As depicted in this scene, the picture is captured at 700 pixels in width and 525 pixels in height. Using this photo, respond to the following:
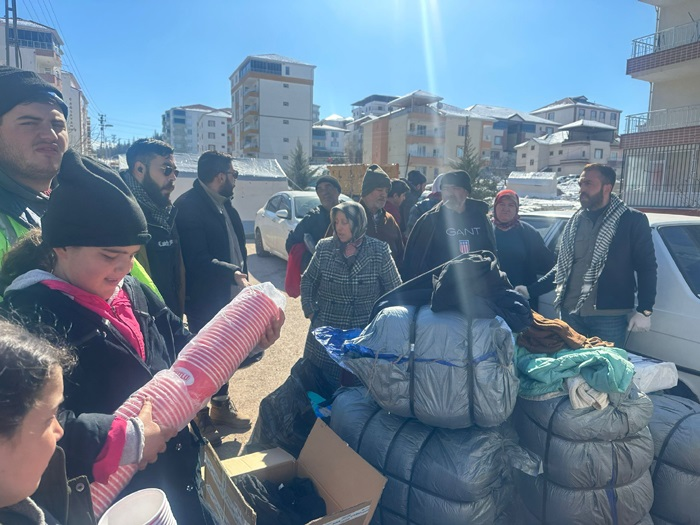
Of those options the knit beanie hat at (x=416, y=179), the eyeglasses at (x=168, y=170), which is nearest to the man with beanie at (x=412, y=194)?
the knit beanie hat at (x=416, y=179)

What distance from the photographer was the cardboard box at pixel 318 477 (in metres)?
1.65

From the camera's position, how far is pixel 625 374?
2.15 meters

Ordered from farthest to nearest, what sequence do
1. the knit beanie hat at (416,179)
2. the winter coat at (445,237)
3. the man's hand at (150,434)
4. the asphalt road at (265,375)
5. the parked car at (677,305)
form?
1. the knit beanie hat at (416,179)
2. the winter coat at (445,237)
3. the asphalt road at (265,375)
4. the parked car at (677,305)
5. the man's hand at (150,434)

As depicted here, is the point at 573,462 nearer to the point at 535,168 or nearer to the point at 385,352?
the point at 385,352

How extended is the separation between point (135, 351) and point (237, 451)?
222 cm

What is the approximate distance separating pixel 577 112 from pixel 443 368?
83.9m

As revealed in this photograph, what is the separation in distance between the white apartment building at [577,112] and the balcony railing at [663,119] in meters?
58.1

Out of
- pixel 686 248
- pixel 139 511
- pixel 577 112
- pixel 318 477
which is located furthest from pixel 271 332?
pixel 577 112

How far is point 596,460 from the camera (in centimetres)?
214

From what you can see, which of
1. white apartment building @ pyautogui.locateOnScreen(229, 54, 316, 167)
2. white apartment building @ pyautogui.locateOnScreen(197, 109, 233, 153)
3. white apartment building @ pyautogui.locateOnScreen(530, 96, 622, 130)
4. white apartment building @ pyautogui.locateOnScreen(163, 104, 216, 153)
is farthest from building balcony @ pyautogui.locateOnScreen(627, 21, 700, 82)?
white apartment building @ pyautogui.locateOnScreen(163, 104, 216, 153)

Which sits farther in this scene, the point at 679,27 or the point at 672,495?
the point at 679,27

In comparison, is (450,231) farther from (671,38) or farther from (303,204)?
(671,38)

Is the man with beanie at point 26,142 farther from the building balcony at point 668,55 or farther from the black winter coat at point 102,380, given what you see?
the building balcony at point 668,55

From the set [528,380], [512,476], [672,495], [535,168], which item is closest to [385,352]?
[528,380]
